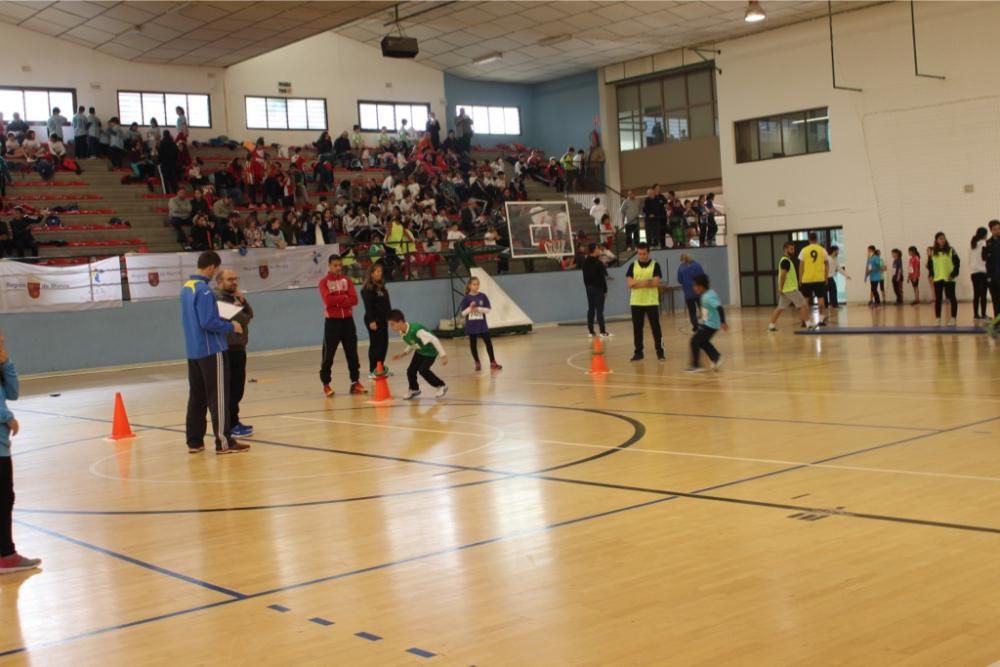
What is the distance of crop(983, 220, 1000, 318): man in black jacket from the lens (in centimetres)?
1898

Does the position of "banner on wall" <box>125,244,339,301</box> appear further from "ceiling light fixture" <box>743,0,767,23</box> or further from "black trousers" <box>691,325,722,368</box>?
"black trousers" <box>691,325,722,368</box>

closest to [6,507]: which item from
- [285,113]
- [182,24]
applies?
[182,24]

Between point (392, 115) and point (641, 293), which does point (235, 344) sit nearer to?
point (641, 293)

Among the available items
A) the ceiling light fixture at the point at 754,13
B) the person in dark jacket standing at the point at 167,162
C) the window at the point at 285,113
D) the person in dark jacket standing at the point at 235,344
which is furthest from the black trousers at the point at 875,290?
the person in dark jacket standing at the point at 235,344

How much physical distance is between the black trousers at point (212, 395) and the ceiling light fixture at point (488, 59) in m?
30.2

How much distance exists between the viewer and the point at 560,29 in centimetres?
3362

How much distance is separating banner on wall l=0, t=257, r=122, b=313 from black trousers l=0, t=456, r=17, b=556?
1866 centimetres

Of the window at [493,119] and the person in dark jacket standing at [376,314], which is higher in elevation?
the window at [493,119]

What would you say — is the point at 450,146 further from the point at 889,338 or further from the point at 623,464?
the point at 623,464

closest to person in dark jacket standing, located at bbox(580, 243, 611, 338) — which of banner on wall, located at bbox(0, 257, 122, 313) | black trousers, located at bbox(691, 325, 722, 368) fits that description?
black trousers, located at bbox(691, 325, 722, 368)

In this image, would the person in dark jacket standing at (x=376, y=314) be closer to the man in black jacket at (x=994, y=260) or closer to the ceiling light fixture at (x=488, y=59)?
the man in black jacket at (x=994, y=260)

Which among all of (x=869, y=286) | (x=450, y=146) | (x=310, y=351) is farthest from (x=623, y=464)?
(x=450, y=146)

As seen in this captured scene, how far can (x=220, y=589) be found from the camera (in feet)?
18.5

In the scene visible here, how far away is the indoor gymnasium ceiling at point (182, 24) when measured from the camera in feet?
92.8
